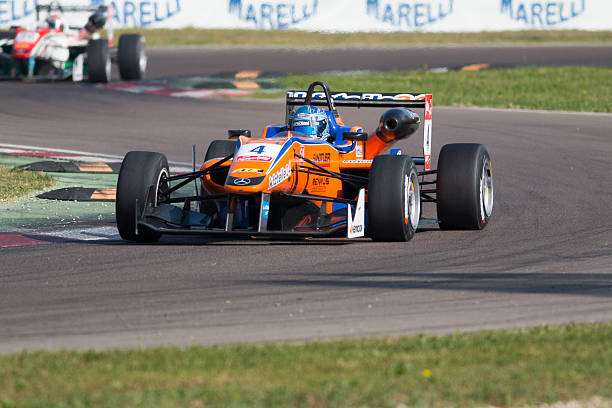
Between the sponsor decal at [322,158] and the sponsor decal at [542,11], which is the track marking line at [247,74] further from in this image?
the sponsor decal at [322,158]

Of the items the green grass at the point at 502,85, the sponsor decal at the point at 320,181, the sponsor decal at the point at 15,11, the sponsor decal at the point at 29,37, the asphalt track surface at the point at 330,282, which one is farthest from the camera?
the sponsor decal at the point at 15,11

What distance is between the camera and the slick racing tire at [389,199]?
9.41m

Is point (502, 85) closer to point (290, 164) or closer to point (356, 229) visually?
point (290, 164)

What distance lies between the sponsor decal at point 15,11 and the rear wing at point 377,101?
24.3m

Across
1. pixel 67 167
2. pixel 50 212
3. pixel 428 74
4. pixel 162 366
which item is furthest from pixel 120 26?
pixel 162 366

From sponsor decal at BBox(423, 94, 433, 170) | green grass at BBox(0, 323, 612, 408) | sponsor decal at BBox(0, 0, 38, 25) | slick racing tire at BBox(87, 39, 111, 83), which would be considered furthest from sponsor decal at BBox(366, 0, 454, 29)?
green grass at BBox(0, 323, 612, 408)

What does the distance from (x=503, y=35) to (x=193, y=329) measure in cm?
3354

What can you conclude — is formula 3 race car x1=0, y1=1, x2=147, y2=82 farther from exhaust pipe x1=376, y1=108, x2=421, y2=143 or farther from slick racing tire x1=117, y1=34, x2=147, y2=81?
exhaust pipe x1=376, y1=108, x2=421, y2=143

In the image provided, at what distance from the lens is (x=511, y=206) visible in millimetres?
11992

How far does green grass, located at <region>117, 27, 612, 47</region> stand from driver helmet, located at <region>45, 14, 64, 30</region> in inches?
473

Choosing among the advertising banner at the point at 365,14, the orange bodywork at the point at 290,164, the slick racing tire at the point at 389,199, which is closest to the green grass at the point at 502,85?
the advertising banner at the point at 365,14

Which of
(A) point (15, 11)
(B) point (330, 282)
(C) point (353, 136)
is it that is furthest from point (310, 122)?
(A) point (15, 11)

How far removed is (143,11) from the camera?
119 ft

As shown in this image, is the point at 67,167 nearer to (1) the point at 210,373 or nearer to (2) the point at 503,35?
(1) the point at 210,373
